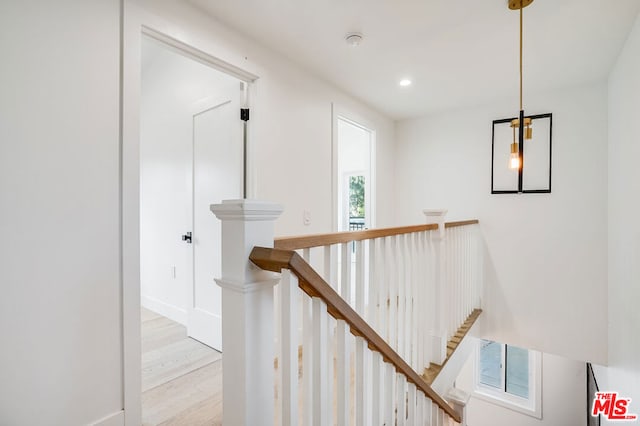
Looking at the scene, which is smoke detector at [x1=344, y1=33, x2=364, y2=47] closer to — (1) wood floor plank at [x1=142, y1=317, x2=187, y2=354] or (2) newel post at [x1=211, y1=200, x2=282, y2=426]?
(2) newel post at [x1=211, y1=200, x2=282, y2=426]

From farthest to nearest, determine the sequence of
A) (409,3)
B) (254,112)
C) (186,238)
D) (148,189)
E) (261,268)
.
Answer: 1. (148,189)
2. (186,238)
3. (254,112)
4. (409,3)
5. (261,268)

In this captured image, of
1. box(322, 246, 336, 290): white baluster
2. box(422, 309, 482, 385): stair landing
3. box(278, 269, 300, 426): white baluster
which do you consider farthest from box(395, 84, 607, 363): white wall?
box(278, 269, 300, 426): white baluster

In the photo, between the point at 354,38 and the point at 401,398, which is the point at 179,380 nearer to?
the point at 401,398

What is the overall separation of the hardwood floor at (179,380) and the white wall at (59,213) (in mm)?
370

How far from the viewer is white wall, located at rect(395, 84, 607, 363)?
3.11 metres

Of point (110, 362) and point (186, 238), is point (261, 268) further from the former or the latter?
point (186, 238)

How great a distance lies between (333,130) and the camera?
3135 millimetres

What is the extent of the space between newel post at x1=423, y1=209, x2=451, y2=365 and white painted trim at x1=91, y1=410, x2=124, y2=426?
6.48 ft

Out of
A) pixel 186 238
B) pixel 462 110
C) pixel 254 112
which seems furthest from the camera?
pixel 462 110

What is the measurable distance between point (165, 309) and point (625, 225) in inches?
171

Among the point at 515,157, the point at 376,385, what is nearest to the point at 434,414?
the point at 376,385

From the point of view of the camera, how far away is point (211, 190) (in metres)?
2.63

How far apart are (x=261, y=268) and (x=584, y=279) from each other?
3.76 m

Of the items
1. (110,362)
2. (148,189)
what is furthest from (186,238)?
(110,362)
